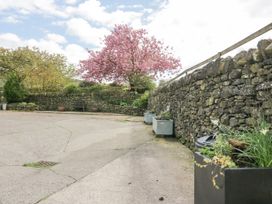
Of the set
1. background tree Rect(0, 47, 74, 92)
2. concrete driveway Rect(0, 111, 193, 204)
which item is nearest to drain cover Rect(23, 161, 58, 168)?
concrete driveway Rect(0, 111, 193, 204)

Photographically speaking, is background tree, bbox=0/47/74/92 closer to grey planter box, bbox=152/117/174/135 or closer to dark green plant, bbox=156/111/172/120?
dark green plant, bbox=156/111/172/120

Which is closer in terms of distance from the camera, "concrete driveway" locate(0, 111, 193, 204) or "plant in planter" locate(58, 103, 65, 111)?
"concrete driveway" locate(0, 111, 193, 204)

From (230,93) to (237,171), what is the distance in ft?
7.83

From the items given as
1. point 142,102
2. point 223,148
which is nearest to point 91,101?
point 142,102

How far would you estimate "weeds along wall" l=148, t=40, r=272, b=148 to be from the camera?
11.8 feet

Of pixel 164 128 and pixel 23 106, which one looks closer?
pixel 164 128

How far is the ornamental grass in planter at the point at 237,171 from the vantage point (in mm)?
2355

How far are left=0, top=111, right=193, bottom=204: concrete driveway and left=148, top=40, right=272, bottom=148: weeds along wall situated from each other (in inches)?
33.3

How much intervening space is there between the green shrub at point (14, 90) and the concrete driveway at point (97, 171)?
14.9m

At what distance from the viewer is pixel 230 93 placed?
15.0 ft

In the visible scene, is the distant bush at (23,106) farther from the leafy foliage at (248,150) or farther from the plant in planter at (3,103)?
the leafy foliage at (248,150)

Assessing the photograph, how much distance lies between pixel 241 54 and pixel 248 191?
229cm

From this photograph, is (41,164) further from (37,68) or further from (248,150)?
(37,68)

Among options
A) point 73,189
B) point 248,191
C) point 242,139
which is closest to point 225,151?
point 242,139
